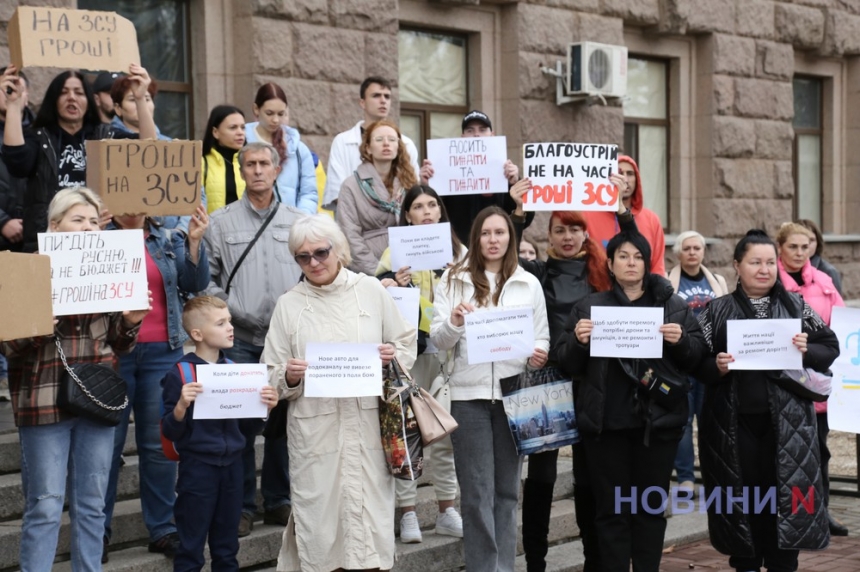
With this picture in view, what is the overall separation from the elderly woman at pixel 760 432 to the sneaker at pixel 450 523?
51.8 inches

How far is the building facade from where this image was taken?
31.0 feet

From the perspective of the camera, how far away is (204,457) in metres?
5.34

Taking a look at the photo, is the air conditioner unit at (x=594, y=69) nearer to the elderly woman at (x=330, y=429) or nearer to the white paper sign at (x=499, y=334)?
the white paper sign at (x=499, y=334)

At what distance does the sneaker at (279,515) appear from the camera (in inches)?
250

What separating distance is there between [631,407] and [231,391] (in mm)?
1916

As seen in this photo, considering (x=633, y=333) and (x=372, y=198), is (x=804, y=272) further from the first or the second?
(x=372, y=198)

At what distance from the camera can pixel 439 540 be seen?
6.65 meters

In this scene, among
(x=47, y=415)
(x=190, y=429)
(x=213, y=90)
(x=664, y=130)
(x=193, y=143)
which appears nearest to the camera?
(x=47, y=415)

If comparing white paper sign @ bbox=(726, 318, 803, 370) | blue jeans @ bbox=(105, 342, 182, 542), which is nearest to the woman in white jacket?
white paper sign @ bbox=(726, 318, 803, 370)

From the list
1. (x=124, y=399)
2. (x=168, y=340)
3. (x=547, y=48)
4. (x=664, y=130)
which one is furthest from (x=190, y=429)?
(x=664, y=130)

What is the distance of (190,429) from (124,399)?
0.31m

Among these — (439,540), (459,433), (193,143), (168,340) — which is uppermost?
→ (193,143)

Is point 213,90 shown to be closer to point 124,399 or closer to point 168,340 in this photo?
point 168,340

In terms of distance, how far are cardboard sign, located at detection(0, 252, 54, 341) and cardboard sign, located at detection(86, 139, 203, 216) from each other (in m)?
0.79
